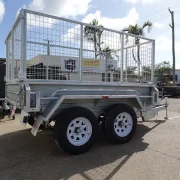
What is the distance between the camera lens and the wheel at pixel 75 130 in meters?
4.39

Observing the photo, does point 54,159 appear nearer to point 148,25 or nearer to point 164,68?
point 148,25

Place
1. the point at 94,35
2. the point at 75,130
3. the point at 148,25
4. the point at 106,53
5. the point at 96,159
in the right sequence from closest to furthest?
the point at 96,159, the point at 75,130, the point at 94,35, the point at 106,53, the point at 148,25

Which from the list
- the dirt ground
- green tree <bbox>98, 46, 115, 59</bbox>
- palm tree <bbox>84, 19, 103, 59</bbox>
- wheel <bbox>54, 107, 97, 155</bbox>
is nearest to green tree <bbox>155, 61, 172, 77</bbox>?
green tree <bbox>98, 46, 115, 59</bbox>

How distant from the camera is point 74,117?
4.52 meters

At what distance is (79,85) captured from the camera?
498 cm

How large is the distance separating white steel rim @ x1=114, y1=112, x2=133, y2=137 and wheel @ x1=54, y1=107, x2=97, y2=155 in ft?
2.34

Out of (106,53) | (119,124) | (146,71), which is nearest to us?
(119,124)

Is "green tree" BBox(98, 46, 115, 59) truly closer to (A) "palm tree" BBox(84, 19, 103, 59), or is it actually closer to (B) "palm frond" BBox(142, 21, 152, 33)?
(A) "palm tree" BBox(84, 19, 103, 59)

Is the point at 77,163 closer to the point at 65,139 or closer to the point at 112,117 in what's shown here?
the point at 65,139

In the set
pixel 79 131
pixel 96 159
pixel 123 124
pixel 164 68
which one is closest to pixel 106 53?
pixel 123 124

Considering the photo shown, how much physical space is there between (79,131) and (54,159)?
2.37 feet

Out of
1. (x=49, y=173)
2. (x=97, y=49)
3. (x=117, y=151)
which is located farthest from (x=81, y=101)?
(x=97, y=49)

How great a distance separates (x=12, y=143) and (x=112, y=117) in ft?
7.83

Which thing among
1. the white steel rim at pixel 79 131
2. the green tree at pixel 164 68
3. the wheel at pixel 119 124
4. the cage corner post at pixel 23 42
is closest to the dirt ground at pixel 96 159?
the wheel at pixel 119 124
